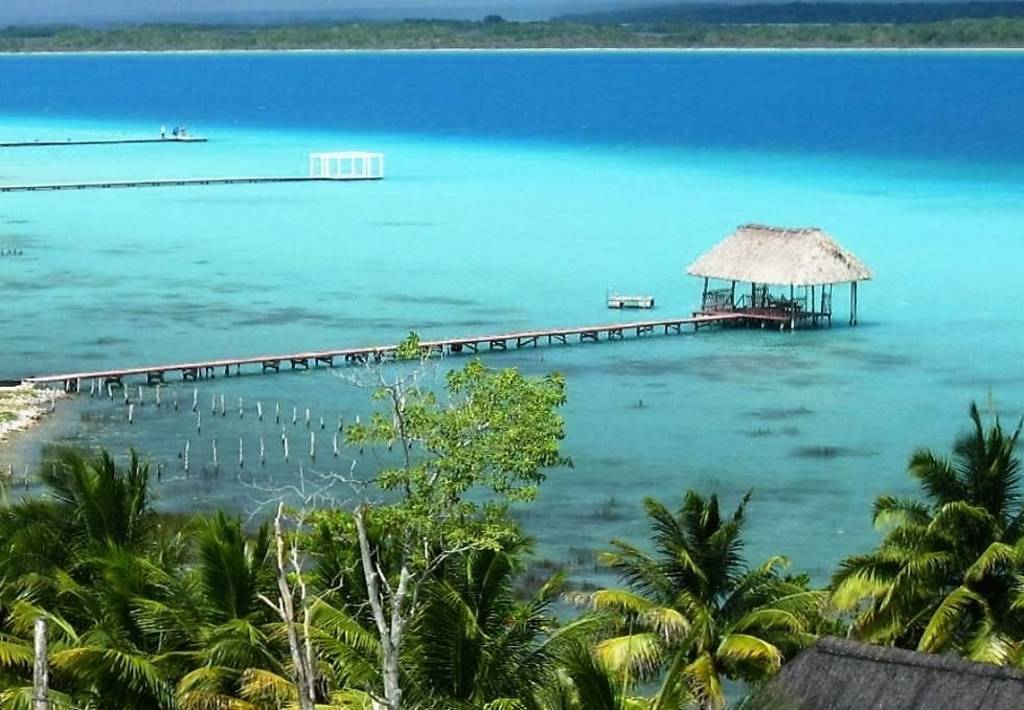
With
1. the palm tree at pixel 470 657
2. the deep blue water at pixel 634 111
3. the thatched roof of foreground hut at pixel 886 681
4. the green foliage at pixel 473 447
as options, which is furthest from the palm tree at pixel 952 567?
the deep blue water at pixel 634 111

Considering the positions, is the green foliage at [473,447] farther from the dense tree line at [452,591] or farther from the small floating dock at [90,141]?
the small floating dock at [90,141]

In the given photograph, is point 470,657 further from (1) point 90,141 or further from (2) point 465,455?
(1) point 90,141

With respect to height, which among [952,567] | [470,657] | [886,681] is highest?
[952,567]

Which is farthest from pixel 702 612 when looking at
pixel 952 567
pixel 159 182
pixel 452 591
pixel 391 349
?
pixel 159 182

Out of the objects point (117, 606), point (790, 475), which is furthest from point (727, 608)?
point (790, 475)

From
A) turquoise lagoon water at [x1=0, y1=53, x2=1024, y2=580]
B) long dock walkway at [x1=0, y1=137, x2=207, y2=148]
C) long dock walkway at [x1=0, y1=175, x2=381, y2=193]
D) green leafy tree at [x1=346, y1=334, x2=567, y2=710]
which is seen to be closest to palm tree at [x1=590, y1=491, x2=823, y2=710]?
green leafy tree at [x1=346, y1=334, x2=567, y2=710]

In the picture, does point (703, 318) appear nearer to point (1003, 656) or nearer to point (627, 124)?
point (1003, 656)
